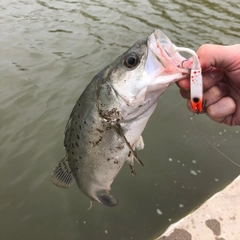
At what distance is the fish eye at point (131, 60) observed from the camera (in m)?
1.87

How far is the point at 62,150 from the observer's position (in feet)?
15.4

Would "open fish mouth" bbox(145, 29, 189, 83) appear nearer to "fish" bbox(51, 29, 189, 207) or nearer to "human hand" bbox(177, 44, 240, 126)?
"fish" bbox(51, 29, 189, 207)

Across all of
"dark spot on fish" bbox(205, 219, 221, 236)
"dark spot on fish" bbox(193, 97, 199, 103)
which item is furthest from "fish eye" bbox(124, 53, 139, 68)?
"dark spot on fish" bbox(205, 219, 221, 236)

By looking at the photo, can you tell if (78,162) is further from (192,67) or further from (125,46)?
(125,46)

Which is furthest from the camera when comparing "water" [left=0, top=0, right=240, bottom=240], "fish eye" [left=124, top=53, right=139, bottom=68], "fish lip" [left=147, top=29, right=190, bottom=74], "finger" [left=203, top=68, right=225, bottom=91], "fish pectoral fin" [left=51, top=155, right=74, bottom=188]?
"water" [left=0, top=0, right=240, bottom=240]

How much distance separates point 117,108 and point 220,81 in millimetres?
891

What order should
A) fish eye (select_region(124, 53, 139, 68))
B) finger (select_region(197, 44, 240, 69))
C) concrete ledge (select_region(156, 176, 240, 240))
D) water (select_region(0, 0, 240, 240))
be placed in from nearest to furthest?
1. fish eye (select_region(124, 53, 139, 68))
2. finger (select_region(197, 44, 240, 69))
3. concrete ledge (select_region(156, 176, 240, 240))
4. water (select_region(0, 0, 240, 240))

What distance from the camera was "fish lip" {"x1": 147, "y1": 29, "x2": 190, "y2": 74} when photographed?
1760 millimetres

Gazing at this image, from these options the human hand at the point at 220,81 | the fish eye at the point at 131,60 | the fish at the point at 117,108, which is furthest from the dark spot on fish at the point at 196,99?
the fish eye at the point at 131,60

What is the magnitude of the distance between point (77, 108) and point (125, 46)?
18.3 ft

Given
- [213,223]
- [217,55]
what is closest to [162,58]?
[217,55]

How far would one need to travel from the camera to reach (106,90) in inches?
78.8

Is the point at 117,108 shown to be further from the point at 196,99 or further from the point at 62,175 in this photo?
the point at 62,175

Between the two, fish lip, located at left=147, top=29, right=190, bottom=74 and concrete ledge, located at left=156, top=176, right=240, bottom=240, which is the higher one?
fish lip, located at left=147, top=29, right=190, bottom=74
